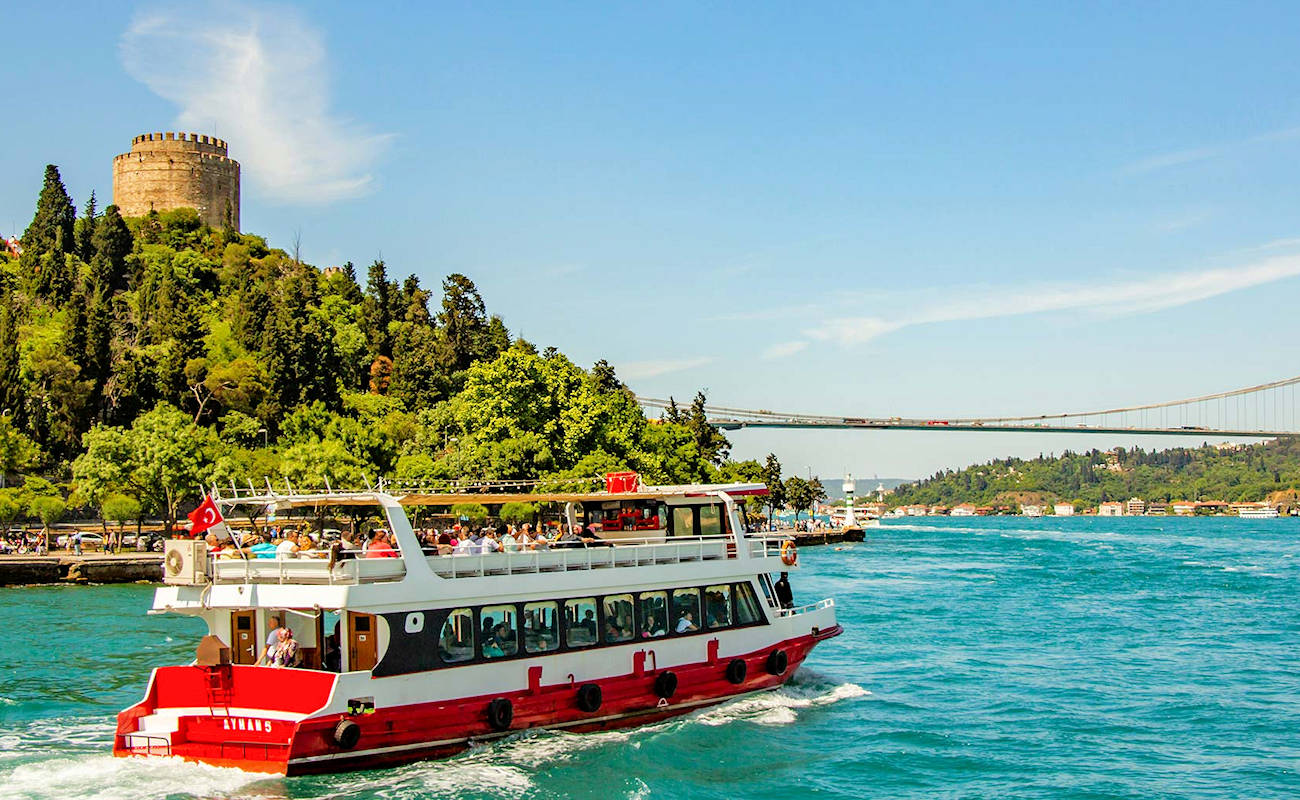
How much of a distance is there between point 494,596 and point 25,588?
3290 centimetres

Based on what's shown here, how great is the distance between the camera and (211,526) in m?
18.8

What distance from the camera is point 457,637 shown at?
18.7m

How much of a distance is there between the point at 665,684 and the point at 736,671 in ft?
6.23

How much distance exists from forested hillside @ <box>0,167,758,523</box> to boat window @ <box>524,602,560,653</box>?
36268 mm

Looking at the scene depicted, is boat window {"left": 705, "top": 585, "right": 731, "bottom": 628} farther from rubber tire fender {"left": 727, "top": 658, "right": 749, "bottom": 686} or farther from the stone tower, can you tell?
the stone tower

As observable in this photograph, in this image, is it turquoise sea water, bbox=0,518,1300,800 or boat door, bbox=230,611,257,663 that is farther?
boat door, bbox=230,611,257,663

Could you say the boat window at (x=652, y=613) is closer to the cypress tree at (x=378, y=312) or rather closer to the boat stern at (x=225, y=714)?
the boat stern at (x=225, y=714)

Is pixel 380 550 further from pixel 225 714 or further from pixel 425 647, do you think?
pixel 225 714

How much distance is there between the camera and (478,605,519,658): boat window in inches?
752

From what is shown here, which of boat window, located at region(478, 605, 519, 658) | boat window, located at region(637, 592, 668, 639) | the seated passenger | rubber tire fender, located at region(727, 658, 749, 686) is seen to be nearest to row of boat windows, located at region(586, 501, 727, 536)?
boat window, located at region(637, 592, 668, 639)

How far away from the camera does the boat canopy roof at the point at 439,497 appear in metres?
19.0

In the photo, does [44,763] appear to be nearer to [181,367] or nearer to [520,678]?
[520,678]

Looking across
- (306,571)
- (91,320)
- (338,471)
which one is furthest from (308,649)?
(91,320)

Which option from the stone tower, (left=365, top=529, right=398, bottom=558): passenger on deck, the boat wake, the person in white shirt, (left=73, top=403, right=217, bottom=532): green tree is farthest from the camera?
the stone tower
